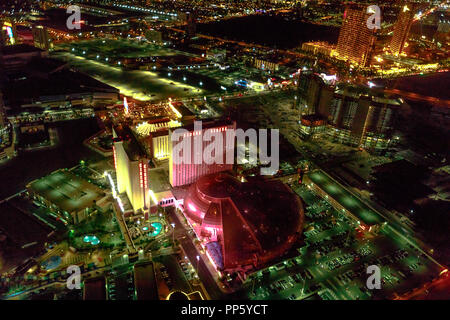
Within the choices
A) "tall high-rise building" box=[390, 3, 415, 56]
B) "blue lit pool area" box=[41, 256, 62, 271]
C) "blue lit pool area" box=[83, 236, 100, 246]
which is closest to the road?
"blue lit pool area" box=[83, 236, 100, 246]

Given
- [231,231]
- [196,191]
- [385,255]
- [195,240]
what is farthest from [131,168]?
[385,255]

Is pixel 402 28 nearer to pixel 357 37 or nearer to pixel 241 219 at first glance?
pixel 357 37

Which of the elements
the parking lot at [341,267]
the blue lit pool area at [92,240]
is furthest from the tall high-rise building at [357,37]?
the blue lit pool area at [92,240]

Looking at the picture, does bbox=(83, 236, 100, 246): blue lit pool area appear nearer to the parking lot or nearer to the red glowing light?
the red glowing light

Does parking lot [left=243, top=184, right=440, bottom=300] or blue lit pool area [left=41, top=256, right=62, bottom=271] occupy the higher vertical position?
parking lot [left=243, top=184, right=440, bottom=300]

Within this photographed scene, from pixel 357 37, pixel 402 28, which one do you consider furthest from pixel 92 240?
pixel 402 28

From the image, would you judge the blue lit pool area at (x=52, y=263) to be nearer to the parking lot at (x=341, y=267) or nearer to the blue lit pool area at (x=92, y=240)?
the blue lit pool area at (x=92, y=240)
